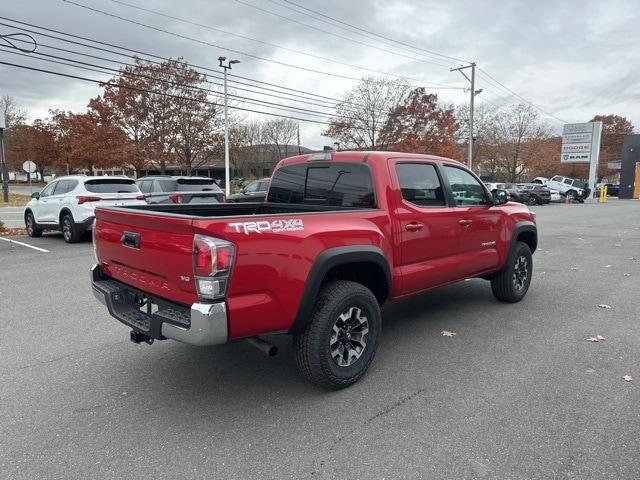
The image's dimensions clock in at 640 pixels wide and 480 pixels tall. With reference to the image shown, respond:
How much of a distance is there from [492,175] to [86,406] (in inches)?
2449

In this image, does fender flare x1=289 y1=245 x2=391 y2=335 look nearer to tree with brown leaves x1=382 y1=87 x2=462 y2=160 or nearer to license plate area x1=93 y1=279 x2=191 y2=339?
license plate area x1=93 y1=279 x2=191 y2=339

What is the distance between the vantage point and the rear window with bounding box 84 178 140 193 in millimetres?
10820

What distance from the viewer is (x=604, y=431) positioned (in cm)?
290

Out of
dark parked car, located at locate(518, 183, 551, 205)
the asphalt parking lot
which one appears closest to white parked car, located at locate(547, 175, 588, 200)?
dark parked car, located at locate(518, 183, 551, 205)

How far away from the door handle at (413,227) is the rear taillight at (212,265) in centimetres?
183

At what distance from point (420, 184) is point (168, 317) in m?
2.64

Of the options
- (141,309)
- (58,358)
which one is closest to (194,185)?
(58,358)

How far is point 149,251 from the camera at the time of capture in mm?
3096

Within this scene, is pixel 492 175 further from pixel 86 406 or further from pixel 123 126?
pixel 86 406

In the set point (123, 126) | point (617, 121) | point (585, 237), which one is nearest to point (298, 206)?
point (585, 237)

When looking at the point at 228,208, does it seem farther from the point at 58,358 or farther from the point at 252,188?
the point at 252,188

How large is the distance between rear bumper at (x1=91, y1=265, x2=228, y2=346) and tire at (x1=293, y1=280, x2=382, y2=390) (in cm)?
70

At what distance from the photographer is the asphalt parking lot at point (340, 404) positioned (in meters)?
2.59

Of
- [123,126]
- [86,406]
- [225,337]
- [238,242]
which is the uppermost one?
[123,126]
